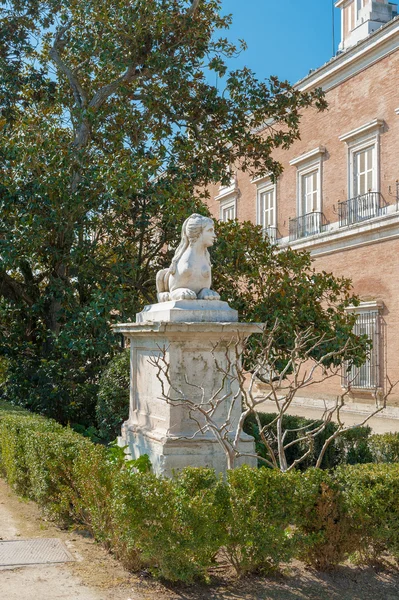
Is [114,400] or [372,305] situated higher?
Answer: [372,305]

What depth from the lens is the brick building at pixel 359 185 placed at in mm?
19734

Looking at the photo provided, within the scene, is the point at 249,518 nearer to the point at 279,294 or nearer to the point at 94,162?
the point at 279,294

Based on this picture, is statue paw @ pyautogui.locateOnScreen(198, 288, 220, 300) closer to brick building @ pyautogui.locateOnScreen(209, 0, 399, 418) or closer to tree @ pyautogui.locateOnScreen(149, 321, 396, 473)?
tree @ pyautogui.locateOnScreen(149, 321, 396, 473)

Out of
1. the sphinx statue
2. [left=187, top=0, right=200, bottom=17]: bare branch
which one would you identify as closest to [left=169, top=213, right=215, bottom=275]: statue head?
the sphinx statue

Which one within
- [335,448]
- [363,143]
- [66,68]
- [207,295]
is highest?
[363,143]

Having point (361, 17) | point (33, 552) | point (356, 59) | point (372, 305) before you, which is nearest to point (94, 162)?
point (33, 552)

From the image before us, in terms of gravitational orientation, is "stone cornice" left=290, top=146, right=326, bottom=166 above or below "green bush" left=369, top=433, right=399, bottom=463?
above

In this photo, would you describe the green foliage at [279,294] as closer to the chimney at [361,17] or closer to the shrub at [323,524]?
the shrub at [323,524]

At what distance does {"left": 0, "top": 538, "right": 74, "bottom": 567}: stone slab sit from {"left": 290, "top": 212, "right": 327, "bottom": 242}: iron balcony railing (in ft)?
61.2

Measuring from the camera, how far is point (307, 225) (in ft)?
78.8

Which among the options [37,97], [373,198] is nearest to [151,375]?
[37,97]

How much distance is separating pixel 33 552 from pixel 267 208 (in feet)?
75.0

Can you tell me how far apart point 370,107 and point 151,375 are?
16363mm

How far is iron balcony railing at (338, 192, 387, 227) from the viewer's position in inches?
798
